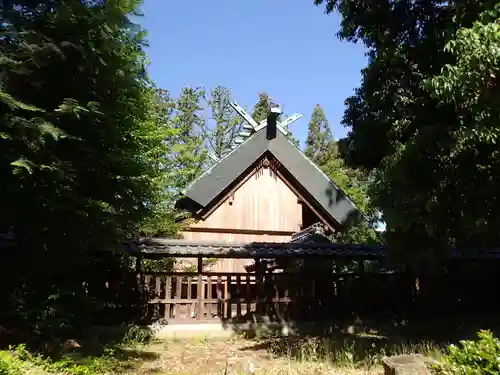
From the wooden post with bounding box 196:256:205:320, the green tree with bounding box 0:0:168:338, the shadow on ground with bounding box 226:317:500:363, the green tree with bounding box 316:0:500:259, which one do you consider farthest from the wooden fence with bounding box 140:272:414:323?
the green tree with bounding box 316:0:500:259

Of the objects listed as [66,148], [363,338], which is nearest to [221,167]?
[363,338]

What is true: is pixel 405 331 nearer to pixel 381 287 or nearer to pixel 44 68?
pixel 381 287

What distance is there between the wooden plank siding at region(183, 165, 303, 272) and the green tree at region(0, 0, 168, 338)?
7714 mm

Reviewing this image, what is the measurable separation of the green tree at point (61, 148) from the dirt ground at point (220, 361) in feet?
5.59

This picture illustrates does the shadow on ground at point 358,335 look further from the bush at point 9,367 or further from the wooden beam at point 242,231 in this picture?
the wooden beam at point 242,231

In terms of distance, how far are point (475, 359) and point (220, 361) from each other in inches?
196

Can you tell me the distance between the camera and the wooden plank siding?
15.3 meters

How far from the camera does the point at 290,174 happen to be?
1611 centimetres

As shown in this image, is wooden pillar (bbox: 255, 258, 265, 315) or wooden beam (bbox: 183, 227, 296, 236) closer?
A: wooden pillar (bbox: 255, 258, 265, 315)

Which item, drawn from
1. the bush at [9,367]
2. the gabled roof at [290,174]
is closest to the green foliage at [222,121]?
the gabled roof at [290,174]

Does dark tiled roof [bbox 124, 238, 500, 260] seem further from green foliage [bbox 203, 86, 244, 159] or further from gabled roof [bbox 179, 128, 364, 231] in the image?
green foliage [bbox 203, 86, 244, 159]

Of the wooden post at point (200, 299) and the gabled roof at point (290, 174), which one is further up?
the gabled roof at point (290, 174)

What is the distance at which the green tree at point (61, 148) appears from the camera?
651 centimetres

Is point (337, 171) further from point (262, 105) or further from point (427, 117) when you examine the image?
point (427, 117)
